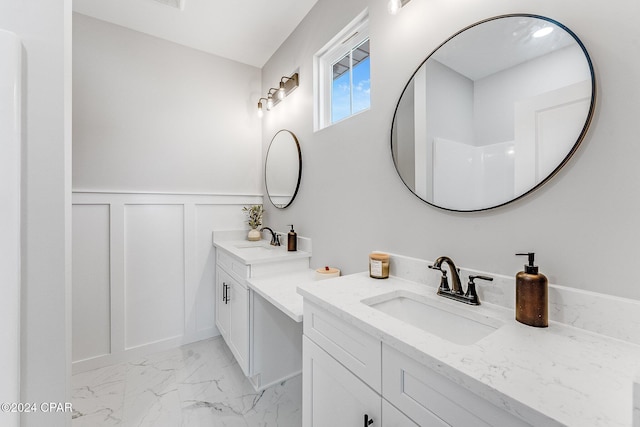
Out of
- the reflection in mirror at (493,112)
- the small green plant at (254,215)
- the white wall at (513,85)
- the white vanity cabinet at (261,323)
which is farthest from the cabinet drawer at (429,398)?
the small green plant at (254,215)

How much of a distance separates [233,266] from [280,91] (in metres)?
1.48

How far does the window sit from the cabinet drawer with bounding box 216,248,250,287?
1.14 meters

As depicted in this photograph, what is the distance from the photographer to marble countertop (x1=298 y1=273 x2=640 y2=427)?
49 centimetres

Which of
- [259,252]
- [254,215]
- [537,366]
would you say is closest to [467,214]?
[537,366]

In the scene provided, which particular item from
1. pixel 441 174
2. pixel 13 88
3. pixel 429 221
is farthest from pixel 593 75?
pixel 13 88

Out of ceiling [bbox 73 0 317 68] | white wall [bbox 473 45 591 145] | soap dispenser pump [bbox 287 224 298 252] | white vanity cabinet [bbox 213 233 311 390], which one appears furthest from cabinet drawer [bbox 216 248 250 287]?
ceiling [bbox 73 0 317 68]

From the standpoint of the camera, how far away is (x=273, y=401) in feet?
5.65

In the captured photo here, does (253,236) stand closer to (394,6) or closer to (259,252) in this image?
(259,252)

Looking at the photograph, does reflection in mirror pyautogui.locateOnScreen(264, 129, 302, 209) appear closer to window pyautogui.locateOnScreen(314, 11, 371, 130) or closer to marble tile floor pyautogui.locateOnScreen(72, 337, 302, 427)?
window pyautogui.locateOnScreen(314, 11, 371, 130)

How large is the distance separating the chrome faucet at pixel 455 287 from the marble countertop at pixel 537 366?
7cm

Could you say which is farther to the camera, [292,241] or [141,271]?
[141,271]

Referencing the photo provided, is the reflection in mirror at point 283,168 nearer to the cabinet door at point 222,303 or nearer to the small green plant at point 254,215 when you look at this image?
the small green plant at point 254,215

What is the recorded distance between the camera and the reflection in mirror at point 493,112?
0.83 m

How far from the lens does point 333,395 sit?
0.99 metres
